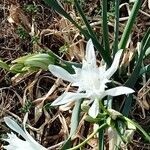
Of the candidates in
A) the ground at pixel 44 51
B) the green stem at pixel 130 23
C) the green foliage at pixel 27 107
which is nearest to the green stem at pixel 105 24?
the green stem at pixel 130 23

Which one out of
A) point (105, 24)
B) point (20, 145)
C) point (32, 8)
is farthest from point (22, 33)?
point (20, 145)

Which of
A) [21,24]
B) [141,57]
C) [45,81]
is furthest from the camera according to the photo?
[21,24]

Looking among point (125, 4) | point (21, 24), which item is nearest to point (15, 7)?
point (21, 24)

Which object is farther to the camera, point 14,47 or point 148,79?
point 14,47

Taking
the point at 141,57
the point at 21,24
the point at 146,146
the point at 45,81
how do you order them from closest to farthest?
the point at 141,57
the point at 146,146
the point at 45,81
the point at 21,24

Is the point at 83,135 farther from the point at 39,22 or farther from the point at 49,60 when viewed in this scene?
the point at 39,22

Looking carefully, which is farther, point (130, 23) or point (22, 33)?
point (22, 33)

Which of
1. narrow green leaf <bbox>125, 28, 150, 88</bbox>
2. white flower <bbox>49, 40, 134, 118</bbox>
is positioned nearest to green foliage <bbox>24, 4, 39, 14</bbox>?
narrow green leaf <bbox>125, 28, 150, 88</bbox>

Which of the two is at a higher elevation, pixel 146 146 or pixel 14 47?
pixel 14 47

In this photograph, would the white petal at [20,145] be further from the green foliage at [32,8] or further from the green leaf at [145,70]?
the green foliage at [32,8]

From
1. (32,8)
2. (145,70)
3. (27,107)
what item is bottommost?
(27,107)

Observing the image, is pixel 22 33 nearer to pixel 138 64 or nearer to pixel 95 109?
pixel 138 64
